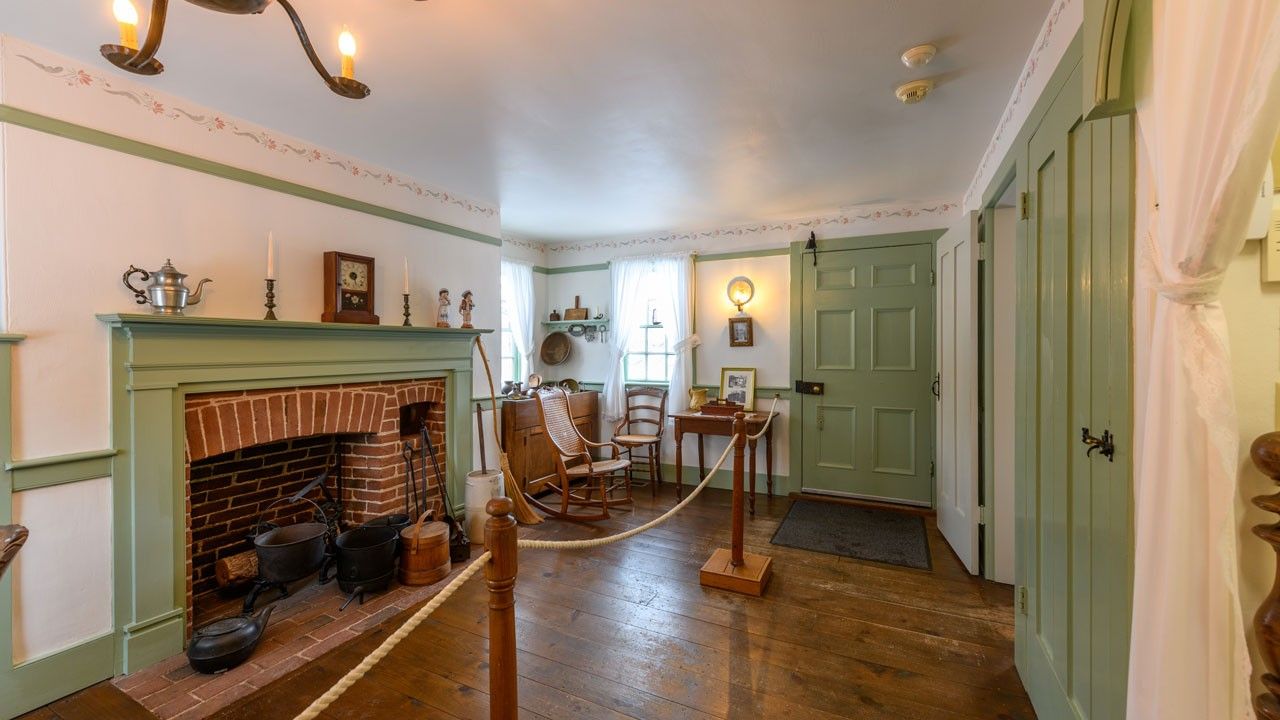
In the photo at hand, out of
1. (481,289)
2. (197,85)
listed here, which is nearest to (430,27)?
(197,85)

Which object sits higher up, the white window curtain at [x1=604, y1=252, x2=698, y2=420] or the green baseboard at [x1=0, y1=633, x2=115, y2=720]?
the white window curtain at [x1=604, y1=252, x2=698, y2=420]

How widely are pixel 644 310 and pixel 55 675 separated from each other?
13.6 ft

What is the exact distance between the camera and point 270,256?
2.47m

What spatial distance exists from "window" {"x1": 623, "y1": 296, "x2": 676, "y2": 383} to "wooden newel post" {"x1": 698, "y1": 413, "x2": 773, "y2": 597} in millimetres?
2130

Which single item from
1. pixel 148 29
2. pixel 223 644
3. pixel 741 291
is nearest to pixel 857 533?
pixel 741 291

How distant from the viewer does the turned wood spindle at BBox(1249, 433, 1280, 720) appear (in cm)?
76

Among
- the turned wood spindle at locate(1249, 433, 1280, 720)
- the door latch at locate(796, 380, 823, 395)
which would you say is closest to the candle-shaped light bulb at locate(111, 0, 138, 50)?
the turned wood spindle at locate(1249, 433, 1280, 720)

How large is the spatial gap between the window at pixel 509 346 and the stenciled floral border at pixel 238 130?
1391 millimetres

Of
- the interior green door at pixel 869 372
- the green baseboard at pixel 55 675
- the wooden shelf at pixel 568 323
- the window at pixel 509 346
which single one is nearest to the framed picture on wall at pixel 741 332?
the interior green door at pixel 869 372

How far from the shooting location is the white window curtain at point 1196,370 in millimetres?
732

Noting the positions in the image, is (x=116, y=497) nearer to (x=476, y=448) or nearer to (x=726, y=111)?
(x=476, y=448)

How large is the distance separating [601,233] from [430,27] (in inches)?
125

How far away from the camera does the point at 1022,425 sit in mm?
1929

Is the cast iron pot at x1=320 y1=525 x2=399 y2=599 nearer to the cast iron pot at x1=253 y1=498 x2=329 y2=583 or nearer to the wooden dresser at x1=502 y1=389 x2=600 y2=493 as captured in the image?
the cast iron pot at x1=253 y1=498 x2=329 y2=583
